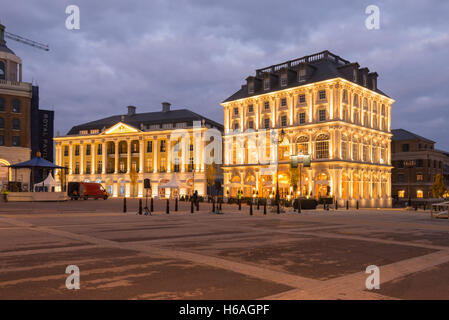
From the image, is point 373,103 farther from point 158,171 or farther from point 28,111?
point 28,111

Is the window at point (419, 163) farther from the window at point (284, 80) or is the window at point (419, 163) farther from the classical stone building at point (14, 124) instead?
the classical stone building at point (14, 124)

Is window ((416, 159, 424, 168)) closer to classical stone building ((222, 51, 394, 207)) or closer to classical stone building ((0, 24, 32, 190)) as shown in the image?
classical stone building ((222, 51, 394, 207))

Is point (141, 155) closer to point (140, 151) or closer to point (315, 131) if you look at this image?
point (140, 151)

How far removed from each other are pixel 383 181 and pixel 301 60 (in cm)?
2294

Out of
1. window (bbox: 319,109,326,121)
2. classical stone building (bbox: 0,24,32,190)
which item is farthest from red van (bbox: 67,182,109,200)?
window (bbox: 319,109,326,121)

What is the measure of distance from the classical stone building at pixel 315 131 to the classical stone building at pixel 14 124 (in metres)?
35.3

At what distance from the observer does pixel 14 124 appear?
66500 mm

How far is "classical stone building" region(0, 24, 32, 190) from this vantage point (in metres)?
65.1

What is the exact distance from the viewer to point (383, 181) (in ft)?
199

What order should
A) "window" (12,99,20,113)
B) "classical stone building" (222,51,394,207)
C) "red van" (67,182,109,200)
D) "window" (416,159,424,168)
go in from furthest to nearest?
"window" (416,159,424,168) → "window" (12,99,20,113) → "red van" (67,182,109,200) → "classical stone building" (222,51,394,207)

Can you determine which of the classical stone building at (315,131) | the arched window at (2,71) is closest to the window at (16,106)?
the arched window at (2,71)

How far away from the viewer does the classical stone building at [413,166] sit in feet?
250

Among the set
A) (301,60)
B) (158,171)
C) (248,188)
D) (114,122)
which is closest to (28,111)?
(114,122)

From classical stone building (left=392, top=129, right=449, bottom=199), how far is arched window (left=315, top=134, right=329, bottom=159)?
31158mm
